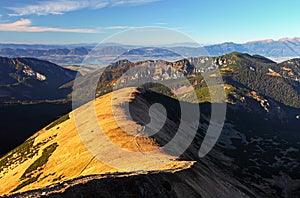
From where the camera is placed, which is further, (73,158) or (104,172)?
(73,158)

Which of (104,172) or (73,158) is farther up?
(104,172)

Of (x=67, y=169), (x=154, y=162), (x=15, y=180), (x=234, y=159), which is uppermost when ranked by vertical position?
(x=154, y=162)

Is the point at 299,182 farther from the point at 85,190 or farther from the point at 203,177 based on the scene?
the point at 85,190

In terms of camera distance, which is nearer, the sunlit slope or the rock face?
the rock face

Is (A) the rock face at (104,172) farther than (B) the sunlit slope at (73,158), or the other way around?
(B) the sunlit slope at (73,158)

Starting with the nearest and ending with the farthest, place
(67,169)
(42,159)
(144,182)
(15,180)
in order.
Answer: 1. (144,182)
2. (67,169)
3. (15,180)
4. (42,159)

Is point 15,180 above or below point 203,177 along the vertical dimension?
below

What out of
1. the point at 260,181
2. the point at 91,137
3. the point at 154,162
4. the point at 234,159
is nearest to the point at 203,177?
the point at 154,162

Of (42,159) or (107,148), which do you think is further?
(42,159)
